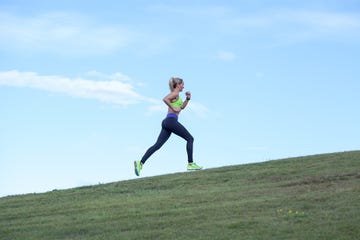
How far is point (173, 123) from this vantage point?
18969 millimetres

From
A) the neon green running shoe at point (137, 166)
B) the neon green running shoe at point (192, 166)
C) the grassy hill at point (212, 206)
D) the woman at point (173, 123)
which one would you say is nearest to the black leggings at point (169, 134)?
the woman at point (173, 123)

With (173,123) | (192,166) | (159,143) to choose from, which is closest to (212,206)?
(173,123)

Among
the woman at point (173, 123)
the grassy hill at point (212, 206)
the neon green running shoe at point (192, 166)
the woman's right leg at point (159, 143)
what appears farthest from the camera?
the neon green running shoe at point (192, 166)

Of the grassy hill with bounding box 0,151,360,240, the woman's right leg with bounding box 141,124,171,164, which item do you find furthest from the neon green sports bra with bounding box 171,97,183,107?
the grassy hill with bounding box 0,151,360,240

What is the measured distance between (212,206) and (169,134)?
5149 millimetres

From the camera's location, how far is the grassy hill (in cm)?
1238

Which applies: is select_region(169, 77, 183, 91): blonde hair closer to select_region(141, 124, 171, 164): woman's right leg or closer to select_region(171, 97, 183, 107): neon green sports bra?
select_region(171, 97, 183, 107): neon green sports bra

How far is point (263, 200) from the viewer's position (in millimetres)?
14664

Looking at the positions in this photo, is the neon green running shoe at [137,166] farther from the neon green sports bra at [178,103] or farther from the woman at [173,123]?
the neon green sports bra at [178,103]

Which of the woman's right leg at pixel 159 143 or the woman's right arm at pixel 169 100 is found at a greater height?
the woman's right arm at pixel 169 100

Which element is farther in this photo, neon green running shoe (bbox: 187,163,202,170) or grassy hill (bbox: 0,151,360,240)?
neon green running shoe (bbox: 187,163,202,170)

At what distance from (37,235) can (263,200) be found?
4665 mm

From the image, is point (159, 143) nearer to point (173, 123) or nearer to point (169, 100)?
point (173, 123)

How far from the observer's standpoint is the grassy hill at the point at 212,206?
12.4 m
